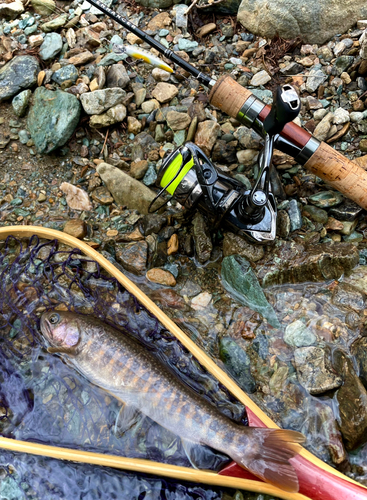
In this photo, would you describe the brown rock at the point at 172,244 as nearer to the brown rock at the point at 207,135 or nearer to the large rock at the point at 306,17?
the brown rock at the point at 207,135

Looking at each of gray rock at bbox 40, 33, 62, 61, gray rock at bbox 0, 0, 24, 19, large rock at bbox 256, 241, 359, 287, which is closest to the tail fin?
large rock at bbox 256, 241, 359, 287

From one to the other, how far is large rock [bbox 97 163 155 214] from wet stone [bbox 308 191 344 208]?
4.20 ft

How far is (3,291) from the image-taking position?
2.90 meters

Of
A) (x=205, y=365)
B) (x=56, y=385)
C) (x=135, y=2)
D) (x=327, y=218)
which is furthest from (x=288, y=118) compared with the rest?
(x=135, y=2)

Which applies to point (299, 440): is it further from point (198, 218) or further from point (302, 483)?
point (198, 218)

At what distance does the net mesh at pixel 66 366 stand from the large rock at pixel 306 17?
2812 mm

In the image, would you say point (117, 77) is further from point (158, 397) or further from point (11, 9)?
point (158, 397)

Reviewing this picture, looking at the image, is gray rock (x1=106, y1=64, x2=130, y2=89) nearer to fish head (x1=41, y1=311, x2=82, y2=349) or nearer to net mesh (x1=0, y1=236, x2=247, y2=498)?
net mesh (x1=0, y1=236, x2=247, y2=498)

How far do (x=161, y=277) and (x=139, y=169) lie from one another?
0.98 meters

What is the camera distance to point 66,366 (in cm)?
269

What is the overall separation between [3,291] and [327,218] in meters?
2.46

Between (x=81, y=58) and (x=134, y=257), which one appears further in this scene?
(x=81, y=58)

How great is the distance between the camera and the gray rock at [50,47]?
153 inches

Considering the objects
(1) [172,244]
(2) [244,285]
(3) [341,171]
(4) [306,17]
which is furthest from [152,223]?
(4) [306,17]
